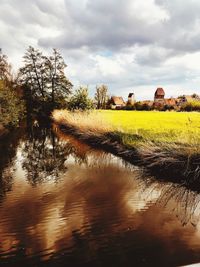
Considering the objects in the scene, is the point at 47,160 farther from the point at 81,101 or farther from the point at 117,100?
the point at 117,100

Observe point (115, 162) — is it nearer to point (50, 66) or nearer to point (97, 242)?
point (97, 242)

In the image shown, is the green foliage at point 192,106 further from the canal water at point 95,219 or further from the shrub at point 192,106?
the canal water at point 95,219

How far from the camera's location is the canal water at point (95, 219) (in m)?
4.73

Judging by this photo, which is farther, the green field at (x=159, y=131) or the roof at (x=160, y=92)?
the roof at (x=160, y=92)

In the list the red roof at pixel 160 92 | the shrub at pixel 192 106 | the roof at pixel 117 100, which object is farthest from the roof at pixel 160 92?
the shrub at pixel 192 106

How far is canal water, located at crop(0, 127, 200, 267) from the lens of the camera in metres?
4.73

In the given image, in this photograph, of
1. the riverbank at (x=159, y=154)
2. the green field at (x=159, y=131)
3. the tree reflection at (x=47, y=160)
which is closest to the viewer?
the riverbank at (x=159, y=154)

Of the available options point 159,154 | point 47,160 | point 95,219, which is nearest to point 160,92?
point 47,160

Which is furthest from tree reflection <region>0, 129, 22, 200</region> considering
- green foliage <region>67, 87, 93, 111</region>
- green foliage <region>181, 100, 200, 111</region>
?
green foliage <region>181, 100, 200, 111</region>

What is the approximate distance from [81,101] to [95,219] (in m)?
21.7

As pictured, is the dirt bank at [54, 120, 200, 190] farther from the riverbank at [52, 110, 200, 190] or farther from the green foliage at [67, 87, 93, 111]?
the green foliage at [67, 87, 93, 111]

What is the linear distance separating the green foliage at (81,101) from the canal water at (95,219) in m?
16.6

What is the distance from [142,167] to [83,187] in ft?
8.87

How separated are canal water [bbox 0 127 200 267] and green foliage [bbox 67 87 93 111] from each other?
1659 cm
